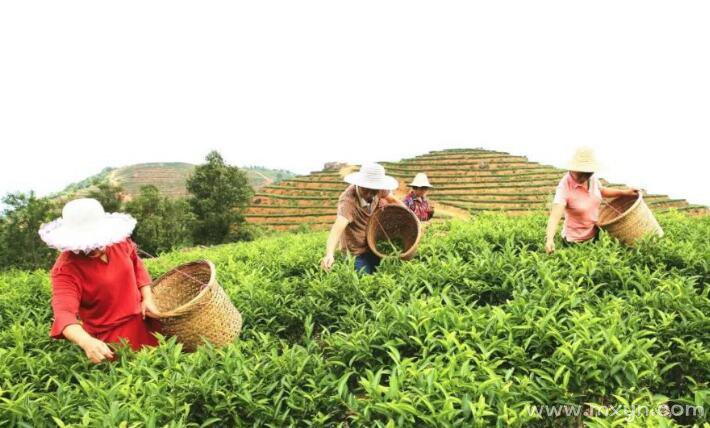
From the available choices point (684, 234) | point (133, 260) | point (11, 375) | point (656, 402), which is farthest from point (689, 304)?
point (11, 375)

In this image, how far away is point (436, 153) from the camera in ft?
160

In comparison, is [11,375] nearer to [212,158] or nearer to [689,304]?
[689,304]

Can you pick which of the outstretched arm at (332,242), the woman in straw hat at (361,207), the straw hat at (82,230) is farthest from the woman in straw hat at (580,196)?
the straw hat at (82,230)

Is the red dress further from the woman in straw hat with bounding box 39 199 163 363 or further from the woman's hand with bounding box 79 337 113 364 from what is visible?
the woman's hand with bounding box 79 337 113 364

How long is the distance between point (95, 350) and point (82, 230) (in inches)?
28.4

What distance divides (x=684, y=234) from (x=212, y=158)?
30726mm

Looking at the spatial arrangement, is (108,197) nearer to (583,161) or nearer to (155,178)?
(583,161)

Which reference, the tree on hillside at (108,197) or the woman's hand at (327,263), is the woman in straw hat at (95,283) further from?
the tree on hillside at (108,197)

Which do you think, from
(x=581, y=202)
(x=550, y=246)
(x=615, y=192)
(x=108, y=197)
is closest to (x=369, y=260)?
(x=550, y=246)

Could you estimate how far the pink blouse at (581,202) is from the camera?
14.5 feet

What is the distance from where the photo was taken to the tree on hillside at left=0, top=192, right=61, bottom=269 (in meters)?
22.6

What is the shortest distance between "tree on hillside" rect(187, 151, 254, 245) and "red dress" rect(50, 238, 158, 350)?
94.5 ft

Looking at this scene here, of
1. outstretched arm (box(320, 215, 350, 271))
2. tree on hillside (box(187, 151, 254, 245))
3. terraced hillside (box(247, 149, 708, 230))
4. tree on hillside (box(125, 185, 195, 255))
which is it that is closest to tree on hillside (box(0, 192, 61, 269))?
tree on hillside (box(125, 185, 195, 255))

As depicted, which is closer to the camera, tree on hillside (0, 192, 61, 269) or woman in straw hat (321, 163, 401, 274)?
woman in straw hat (321, 163, 401, 274)
